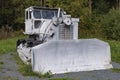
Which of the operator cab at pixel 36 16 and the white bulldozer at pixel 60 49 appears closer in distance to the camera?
the white bulldozer at pixel 60 49

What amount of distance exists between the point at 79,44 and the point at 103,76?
77.2 inches

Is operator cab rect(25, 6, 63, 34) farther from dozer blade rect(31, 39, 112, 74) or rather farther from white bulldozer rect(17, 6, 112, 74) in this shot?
dozer blade rect(31, 39, 112, 74)

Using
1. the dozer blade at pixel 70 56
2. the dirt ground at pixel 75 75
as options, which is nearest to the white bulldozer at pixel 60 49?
the dozer blade at pixel 70 56

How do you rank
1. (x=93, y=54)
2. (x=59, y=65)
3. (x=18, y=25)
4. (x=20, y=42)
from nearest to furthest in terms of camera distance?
(x=59, y=65)
(x=93, y=54)
(x=20, y=42)
(x=18, y=25)

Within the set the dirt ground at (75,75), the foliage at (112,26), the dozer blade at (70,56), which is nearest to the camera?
the dirt ground at (75,75)

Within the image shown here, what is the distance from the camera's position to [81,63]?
13.0 m

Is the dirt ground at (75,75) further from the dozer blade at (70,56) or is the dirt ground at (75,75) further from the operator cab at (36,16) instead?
the operator cab at (36,16)

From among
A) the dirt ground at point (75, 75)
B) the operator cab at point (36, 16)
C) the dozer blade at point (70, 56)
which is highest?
the operator cab at point (36, 16)

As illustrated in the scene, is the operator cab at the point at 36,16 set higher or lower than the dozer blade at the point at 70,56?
higher

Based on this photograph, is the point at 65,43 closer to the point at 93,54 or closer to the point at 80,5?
the point at 93,54

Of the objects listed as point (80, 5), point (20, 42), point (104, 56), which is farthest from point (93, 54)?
point (80, 5)

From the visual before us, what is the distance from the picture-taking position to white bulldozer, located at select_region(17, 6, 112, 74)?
12.0 meters

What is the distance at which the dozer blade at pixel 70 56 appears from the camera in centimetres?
1188

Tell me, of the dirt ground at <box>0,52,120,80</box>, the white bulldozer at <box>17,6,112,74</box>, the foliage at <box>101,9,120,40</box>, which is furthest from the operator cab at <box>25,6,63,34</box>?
the foliage at <box>101,9,120,40</box>
